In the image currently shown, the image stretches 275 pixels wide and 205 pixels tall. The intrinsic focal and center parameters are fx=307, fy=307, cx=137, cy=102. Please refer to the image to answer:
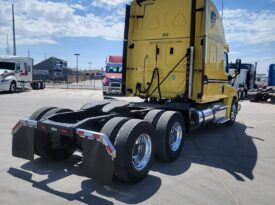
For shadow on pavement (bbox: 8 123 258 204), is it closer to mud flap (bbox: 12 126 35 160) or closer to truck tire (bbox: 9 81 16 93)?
mud flap (bbox: 12 126 35 160)

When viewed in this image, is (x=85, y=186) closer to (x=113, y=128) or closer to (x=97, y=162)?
(x=97, y=162)

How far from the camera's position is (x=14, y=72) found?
25.5m

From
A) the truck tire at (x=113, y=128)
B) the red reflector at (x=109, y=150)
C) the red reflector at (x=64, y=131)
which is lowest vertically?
the red reflector at (x=109, y=150)

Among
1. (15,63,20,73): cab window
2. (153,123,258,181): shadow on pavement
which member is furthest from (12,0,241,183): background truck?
(15,63,20,73): cab window

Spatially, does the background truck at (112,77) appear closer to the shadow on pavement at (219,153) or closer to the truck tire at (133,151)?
the shadow on pavement at (219,153)

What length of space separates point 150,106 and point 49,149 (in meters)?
2.69

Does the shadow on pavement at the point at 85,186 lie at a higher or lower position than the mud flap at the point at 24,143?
lower

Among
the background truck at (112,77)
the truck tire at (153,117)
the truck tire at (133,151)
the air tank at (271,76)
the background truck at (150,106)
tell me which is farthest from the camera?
the air tank at (271,76)

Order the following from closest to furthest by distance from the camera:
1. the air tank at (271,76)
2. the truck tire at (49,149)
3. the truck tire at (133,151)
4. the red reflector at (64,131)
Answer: the truck tire at (133,151) < the red reflector at (64,131) < the truck tire at (49,149) < the air tank at (271,76)

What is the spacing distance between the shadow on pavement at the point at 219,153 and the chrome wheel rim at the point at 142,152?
52 centimetres

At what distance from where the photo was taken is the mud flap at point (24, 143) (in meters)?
5.20

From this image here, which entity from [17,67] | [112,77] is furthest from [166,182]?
[17,67]

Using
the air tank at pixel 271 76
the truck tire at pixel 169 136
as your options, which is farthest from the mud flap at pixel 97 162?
the air tank at pixel 271 76

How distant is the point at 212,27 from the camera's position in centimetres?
795
